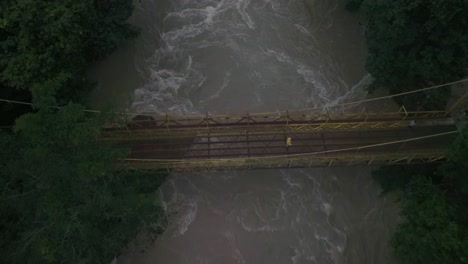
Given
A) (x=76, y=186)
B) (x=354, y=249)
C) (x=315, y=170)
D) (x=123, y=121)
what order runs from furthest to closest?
1. (x=315, y=170)
2. (x=354, y=249)
3. (x=123, y=121)
4. (x=76, y=186)

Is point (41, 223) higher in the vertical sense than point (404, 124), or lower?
lower

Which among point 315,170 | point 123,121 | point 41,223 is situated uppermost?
point 123,121

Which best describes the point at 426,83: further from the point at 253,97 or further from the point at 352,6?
the point at 253,97

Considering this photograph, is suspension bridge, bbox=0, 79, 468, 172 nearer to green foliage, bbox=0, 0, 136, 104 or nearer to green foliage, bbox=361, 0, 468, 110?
green foliage, bbox=361, 0, 468, 110

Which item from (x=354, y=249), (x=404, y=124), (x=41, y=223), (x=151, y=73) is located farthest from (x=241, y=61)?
(x=41, y=223)

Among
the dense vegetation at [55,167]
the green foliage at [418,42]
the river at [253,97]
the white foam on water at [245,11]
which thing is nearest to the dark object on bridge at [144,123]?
the river at [253,97]

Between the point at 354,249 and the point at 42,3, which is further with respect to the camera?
the point at 354,249

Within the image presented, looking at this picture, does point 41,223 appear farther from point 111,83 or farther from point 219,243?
point 111,83
